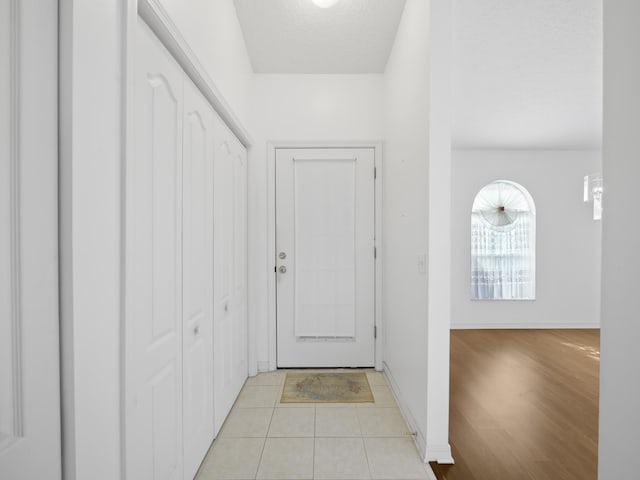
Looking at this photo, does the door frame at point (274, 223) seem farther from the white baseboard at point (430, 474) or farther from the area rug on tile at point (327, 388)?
the white baseboard at point (430, 474)

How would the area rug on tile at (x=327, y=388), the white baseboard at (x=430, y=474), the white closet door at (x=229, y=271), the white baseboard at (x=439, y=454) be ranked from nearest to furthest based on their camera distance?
1. the white baseboard at (x=430, y=474)
2. the white baseboard at (x=439, y=454)
3. the white closet door at (x=229, y=271)
4. the area rug on tile at (x=327, y=388)

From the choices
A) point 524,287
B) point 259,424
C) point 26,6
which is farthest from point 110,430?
point 524,287

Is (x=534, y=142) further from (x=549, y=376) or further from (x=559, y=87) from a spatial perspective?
(x=549, y=376)

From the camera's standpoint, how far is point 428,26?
1650mm

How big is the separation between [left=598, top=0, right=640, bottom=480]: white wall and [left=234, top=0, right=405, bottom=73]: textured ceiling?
1.82 metres

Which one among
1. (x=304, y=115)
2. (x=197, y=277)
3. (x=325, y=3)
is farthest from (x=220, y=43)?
(x=197, y=277)

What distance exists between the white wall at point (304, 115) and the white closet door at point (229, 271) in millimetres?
256

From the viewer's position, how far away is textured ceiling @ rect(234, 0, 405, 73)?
2.13 metres

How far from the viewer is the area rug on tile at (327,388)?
91.7 inches

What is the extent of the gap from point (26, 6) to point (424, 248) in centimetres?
166

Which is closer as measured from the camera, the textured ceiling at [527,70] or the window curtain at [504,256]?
the textured ceiling at [527,70]

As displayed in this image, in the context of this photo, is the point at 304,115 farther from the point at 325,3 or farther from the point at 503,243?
the point at 503,243

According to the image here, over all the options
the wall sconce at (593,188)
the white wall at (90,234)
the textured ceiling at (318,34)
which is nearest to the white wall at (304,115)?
the textured ceiling at (318,34)

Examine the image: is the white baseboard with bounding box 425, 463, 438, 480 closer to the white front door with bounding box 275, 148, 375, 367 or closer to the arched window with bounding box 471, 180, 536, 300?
the white front door with bounding box 275, 148, 375, 367
